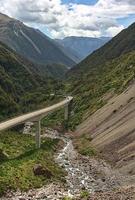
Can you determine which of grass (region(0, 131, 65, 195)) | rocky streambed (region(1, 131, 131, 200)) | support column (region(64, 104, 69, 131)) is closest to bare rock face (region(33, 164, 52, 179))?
grass (region(0, 131, 65, 195))

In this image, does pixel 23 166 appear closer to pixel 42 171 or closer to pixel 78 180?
pixel 42 171

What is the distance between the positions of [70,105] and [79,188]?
115 m

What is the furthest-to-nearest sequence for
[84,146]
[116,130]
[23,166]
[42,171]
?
[84,146], [116,130], [23,166], [42,171]

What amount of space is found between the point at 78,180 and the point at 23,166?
26.5 feet

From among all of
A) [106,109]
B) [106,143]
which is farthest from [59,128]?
[106,143]

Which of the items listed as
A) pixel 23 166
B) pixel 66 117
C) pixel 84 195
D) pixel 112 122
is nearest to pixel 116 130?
pixel 112 122

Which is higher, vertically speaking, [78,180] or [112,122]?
[112,122]

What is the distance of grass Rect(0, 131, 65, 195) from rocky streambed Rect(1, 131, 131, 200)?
1486mm

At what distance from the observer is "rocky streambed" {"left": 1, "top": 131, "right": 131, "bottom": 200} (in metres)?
55.6

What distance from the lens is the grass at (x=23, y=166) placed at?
59156 mm

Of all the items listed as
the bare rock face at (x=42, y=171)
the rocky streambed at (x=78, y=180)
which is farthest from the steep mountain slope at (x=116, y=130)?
the bare rock face at (x=42, y=171)

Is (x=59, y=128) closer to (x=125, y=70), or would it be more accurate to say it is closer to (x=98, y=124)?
(x=98, y=124)

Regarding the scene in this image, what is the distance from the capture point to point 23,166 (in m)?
67.6

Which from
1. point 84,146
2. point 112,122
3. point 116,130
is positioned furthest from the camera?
point 112,122
